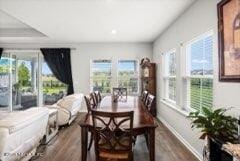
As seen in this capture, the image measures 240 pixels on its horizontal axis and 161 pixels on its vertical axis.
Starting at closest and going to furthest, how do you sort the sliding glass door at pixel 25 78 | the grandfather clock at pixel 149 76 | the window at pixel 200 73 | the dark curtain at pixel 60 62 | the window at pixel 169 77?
the window at pixel 200 73 → the window at pixel 169 77 → the grandfather clock at pixel 149 76 → the dark curtain at pixel 60 62 → the sliding glass door at pixel 25 78

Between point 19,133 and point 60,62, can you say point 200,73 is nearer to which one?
point 19,133

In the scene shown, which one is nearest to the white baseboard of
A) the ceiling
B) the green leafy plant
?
the green leafy plant

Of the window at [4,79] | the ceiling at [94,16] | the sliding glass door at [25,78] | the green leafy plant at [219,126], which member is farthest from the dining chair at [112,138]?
the window at [4,79]

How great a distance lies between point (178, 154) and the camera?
13.2 ft

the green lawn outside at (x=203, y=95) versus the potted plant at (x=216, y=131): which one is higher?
the green lawn outside at (x=203, y=95)

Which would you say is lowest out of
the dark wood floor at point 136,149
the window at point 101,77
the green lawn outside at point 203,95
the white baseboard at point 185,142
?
the dark wood floor at point 136,149

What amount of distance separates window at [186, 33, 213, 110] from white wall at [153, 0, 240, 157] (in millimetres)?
184

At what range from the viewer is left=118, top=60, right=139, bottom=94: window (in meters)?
8.71

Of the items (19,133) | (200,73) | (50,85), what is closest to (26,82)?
(50,85)

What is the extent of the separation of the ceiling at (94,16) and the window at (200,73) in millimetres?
733

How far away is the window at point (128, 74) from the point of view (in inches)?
343

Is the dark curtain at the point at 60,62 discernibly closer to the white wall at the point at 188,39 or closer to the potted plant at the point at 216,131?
the white wall at the point at 188,39

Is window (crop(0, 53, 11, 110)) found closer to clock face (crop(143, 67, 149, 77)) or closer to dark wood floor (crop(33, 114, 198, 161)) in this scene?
dark wood floor (crop(33, 114, 198, 161))

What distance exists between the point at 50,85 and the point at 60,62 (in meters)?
0.94
